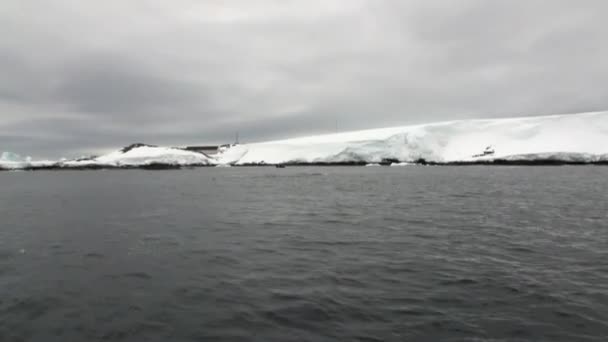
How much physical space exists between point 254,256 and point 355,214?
22.6 ft

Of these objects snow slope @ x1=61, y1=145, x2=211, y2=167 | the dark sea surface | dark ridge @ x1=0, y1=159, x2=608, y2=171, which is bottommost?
the dark sea surface

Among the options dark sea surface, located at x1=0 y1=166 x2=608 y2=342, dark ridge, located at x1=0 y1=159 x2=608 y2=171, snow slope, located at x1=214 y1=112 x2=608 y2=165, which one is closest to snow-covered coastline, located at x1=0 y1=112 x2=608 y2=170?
snow slope, located at x1=214 y1=112 x2=608 y2=165

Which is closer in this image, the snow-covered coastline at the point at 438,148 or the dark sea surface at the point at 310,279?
the dark sea surface at the point at 310,279

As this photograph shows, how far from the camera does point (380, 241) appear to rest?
9.45 m

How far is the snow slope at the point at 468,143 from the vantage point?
6338cm

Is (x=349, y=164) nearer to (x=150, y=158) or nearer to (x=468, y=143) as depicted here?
(x=468, y=143)

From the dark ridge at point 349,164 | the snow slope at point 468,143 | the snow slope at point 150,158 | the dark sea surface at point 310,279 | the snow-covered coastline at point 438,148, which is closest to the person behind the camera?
the dark sea surface at point 310,279

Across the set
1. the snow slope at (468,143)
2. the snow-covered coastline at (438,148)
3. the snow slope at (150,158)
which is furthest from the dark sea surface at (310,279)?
the snow slope at (150,158)

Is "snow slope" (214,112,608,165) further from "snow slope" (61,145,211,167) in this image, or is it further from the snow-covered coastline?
"snow slope" (61,145,211,167)

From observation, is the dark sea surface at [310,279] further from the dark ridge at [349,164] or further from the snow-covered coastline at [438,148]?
the snow-covered coastline at [438,148]

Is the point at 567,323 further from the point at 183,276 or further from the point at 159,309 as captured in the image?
the point at 183,276

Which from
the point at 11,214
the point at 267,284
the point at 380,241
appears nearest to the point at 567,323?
the point at 267,284

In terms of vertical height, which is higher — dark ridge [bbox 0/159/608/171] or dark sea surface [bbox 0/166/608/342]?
dark ridge [bbox 0/159/608/171]

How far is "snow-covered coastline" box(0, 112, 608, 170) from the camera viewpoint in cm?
6394
